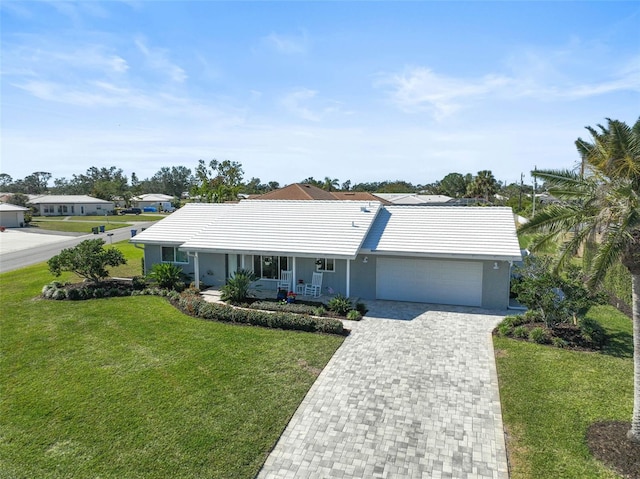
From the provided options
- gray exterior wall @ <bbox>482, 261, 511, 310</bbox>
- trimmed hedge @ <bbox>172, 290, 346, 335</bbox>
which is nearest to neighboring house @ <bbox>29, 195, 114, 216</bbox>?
trimmed hedge @ <bbox>172, 290, 346, 335</bbox>

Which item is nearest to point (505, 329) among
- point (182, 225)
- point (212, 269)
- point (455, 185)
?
point (212, 269)

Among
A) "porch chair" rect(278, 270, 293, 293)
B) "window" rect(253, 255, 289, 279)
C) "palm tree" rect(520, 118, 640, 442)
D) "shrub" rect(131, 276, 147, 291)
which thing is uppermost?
"palm tree" rect(520, 118, 640, 442)

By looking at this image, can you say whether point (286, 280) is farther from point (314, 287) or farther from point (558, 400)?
point (558, 400)

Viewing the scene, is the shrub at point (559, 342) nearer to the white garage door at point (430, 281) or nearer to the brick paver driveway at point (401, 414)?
the brick paver driveway at point (401, 414)

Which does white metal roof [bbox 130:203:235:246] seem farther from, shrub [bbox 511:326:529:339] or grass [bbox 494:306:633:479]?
grass [bbox 494:306:633:479]

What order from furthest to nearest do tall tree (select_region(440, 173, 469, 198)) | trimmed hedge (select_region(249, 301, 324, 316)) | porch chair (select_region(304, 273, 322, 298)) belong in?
1. tall tree (select_region(440, 173, 469, 198))
2. porch chair (select_region(304, 273, 322, 298))
3. trimmed hedge (select_region(249, 301, 324, 316))
